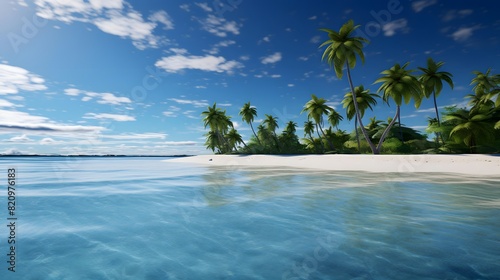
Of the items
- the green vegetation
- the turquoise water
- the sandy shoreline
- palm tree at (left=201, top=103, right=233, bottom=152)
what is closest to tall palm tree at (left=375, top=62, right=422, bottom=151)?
the green vegetation

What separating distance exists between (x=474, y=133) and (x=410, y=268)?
29251mm

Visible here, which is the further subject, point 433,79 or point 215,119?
point 215,119

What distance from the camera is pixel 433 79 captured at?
106 feet

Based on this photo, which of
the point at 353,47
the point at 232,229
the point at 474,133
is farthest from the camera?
the point at 353,47

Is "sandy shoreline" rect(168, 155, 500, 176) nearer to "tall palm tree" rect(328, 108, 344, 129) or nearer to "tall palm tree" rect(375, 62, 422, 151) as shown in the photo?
"tall palm tree" rect(375, 62, 422, 151)

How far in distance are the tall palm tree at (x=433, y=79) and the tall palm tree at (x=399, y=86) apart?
517 cm

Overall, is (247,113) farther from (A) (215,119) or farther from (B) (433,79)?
(B) (433,79)

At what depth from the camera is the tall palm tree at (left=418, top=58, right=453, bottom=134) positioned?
31984 millimetres

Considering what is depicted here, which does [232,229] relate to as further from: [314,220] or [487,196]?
[487,196]

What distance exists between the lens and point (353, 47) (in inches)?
1178

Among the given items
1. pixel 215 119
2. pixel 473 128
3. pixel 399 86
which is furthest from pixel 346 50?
pixel 215 119

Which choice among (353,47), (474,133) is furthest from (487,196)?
(353,47)

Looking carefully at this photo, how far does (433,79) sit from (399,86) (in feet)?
27.9

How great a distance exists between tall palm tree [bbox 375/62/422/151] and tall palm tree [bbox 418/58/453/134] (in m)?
5.17
